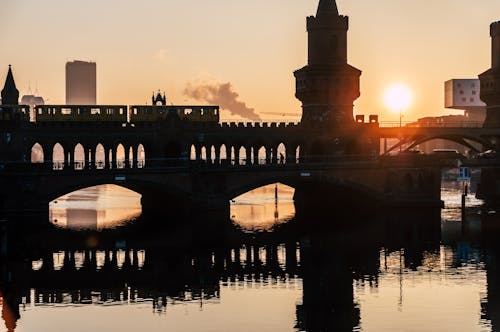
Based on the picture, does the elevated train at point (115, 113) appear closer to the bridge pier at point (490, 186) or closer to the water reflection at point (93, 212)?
the water reflection at point (93, 212)

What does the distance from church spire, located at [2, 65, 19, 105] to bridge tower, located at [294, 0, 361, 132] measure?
5534cm

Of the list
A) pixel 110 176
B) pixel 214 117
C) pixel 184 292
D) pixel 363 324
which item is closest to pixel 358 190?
pixel 214 117

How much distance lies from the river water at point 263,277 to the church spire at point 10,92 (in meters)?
51.2

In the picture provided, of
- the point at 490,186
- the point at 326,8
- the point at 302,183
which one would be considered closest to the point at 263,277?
the point at 302,183

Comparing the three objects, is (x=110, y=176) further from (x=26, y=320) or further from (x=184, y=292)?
(x=26, y=320)

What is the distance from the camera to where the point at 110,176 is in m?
135

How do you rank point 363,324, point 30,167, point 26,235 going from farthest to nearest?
point 30,167 < point 26,235 < point 363,324

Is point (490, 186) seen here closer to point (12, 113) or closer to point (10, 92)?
point (12, 113)

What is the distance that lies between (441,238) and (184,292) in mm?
45862

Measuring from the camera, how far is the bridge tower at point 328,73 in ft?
594

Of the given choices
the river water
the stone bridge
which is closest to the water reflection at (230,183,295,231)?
the river water

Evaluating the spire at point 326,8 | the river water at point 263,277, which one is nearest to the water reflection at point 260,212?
the river water at point 263,277

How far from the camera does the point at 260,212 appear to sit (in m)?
156

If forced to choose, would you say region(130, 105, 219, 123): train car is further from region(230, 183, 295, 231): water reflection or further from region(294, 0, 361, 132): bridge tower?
region(294, 0, 361, 132): bridge tower
